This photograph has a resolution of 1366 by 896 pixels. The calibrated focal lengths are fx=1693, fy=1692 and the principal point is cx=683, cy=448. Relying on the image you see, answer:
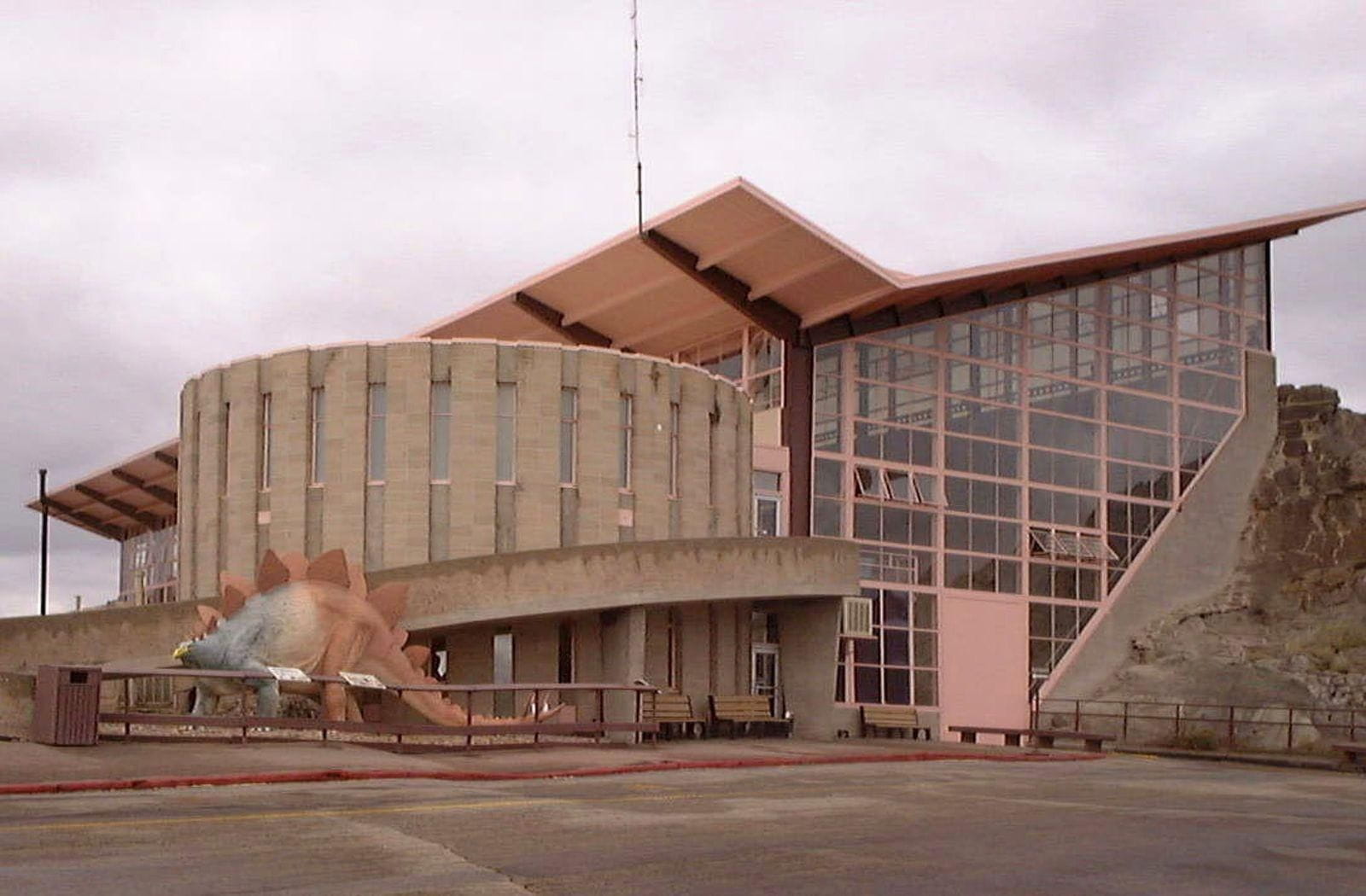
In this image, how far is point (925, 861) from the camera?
41.4ft

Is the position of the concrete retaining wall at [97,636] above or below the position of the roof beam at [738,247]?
below

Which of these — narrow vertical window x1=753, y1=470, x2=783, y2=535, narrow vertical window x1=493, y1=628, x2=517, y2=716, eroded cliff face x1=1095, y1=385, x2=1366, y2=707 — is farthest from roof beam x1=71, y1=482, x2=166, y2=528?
narrow vertical window x1=493, y1=628, x2=517, y2=716

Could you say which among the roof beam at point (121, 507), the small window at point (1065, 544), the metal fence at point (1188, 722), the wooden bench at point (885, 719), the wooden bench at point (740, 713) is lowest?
the metal fence at point (1188, 722)

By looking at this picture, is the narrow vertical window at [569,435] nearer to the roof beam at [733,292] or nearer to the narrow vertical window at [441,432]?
the narrow vertical window at [441,432]

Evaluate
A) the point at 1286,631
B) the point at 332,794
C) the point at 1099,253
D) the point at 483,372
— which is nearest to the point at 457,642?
the point at 483,372

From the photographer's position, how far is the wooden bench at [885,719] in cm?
3725

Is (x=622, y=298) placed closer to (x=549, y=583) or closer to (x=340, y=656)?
(x=549, y=583)

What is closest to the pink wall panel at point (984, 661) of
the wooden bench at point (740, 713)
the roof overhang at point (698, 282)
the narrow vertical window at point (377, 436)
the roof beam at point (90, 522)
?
the roof overhang at point (698, 282)

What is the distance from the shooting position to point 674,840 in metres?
13.6

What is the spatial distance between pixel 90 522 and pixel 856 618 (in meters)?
48.6

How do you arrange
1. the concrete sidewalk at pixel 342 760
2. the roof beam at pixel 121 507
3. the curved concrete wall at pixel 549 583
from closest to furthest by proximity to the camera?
the concrete sidewalk at pixel 342 760
the curved concrete wall at pixel 549 583
the roof beam at pixel 121 507

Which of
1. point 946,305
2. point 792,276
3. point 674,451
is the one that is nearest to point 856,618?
point 792,276

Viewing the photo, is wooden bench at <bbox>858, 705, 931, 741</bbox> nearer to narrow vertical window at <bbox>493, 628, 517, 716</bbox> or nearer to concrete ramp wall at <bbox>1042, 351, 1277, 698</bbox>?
narrow vertical window at <bbox>493, 628, 517, 716</bbox>

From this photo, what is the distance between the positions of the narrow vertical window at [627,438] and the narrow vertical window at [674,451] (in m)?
1.00
